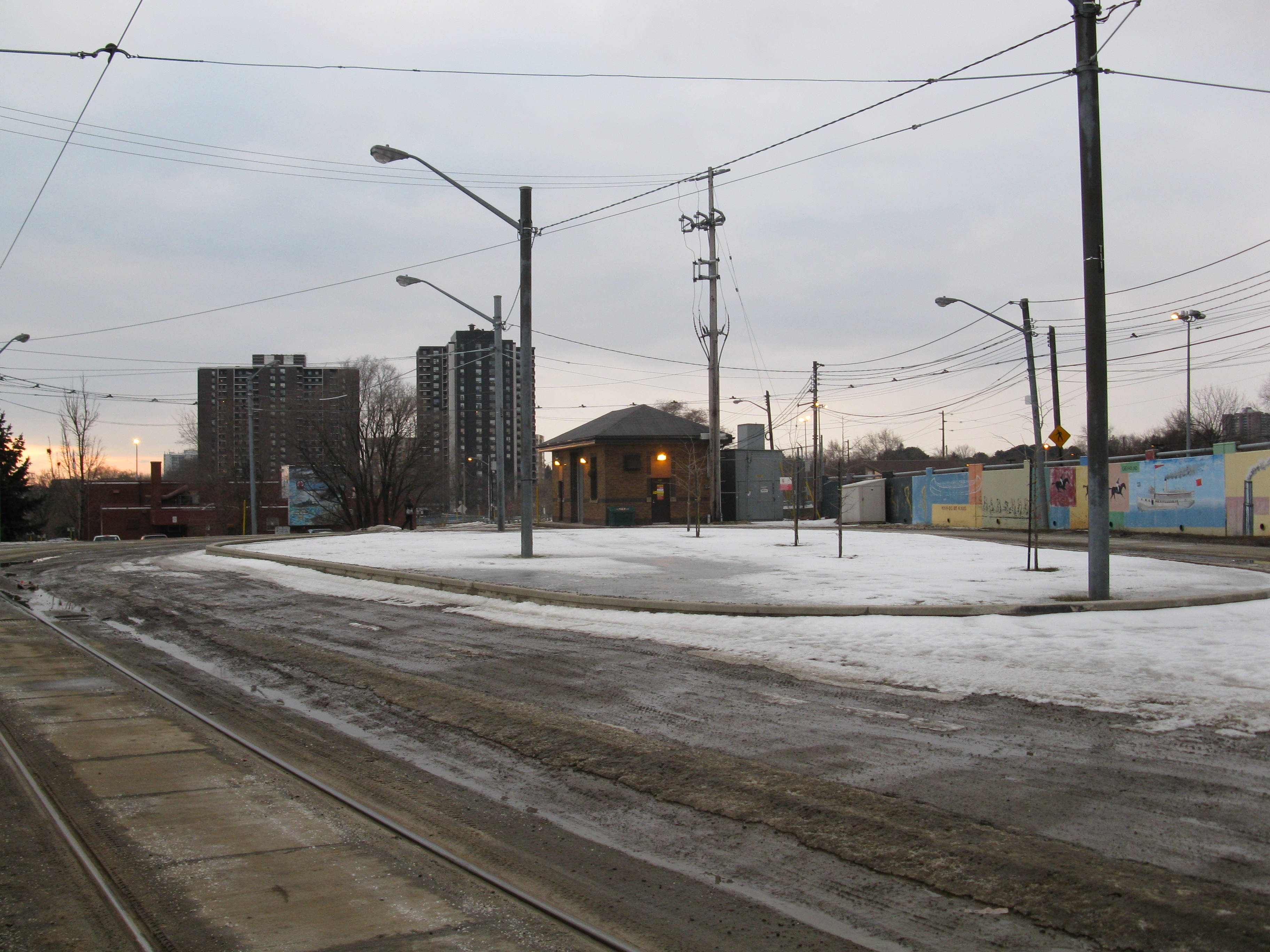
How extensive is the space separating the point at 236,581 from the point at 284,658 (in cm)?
938

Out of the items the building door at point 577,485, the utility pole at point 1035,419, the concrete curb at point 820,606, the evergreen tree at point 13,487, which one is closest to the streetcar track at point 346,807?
the concrete curb at point 820,606

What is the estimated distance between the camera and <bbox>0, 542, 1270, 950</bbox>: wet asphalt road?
154 inches

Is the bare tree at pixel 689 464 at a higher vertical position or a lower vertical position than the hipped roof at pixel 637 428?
lower

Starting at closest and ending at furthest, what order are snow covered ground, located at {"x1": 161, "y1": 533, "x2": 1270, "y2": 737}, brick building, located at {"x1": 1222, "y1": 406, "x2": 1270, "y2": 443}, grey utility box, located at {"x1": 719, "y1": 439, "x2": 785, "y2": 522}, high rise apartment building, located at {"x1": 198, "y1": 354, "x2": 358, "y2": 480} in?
snow covered ground, located at {"x1": 161, "y1": 533, "x2": 1270, "y2": 737}
grey utility box, located at {"x1": 719, "y1": 439, "x2": 785, "y2": 522}
high rise apartment building, located at {"x1": 198, "y1": 354, "x2": 358, "y2": 480}
brick building, located at {"x1": 1222, "y1": 406, "x2": 1270, "y2": 443}

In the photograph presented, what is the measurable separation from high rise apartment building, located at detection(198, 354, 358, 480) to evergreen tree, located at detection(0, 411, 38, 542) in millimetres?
11905

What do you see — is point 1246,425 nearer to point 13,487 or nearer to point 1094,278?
point 1094,278

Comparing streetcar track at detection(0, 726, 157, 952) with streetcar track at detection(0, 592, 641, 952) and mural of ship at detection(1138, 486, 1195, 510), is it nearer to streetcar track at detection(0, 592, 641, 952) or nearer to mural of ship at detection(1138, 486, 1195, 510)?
streetcar track at detection(0, 592, 641, 952)

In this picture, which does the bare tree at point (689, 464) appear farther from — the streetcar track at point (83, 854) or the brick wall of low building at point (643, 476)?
the streetcar track at point (83, 854)

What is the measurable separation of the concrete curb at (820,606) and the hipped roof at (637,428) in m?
38.2

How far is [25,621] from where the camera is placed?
13320 millimetres

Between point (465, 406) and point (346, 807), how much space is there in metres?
173

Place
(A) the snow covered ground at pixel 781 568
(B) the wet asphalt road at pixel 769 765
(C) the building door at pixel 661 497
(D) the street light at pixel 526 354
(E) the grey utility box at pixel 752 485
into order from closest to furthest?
(B) the wet asphalt road at pixel 769 765 < (A) the snow covered ground at pixel 781 568 < (D) the street light at pixel 526 354 < (C) the building door at pixel 661 497 < (E) the grey utility box at pixel 752 485

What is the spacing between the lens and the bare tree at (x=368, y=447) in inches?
2317

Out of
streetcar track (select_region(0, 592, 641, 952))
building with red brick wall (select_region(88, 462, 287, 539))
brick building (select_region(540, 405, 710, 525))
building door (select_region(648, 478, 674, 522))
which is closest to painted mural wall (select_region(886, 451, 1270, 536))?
brick building (select_region(540, 405, 710, 525))
